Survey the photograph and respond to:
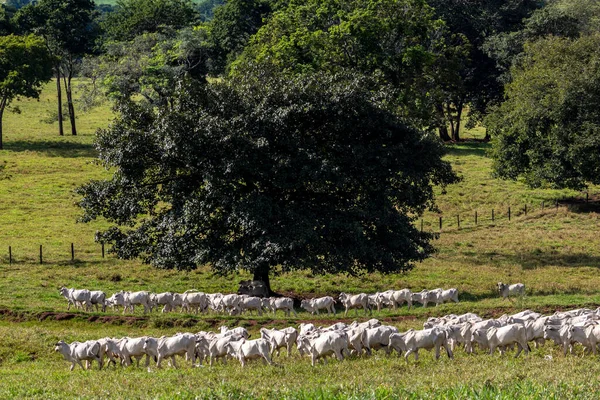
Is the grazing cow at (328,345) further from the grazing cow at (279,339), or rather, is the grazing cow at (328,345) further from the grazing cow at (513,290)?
the grazing cow at (513,290)

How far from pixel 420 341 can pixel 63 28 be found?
72.8 m

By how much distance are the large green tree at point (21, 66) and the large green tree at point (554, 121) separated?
41.8m

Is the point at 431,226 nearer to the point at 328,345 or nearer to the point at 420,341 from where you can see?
the point at 420,341

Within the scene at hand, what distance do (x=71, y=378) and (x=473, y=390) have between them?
10760mm

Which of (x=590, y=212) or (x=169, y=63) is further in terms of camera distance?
(x=169, y=63)

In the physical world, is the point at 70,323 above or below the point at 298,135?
below

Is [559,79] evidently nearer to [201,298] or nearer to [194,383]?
[201,298]

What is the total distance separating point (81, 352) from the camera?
969 inches

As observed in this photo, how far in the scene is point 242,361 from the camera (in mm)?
24031

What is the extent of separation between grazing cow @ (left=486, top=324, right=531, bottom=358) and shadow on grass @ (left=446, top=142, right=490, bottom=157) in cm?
5606

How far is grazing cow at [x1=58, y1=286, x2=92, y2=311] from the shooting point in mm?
36644

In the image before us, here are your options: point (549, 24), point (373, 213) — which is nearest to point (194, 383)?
point (373, 213)

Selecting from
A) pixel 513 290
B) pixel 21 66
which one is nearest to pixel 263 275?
pixel 513 290

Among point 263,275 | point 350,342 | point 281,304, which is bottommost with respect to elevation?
point 281,304
